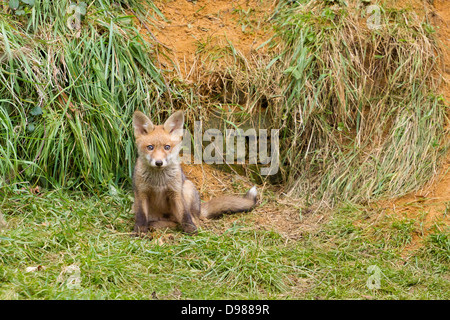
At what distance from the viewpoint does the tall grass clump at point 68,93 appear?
518 cm

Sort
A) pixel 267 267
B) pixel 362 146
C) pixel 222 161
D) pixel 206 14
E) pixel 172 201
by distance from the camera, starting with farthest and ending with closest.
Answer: pixel 206 14 < pixel 222 161 < pixel 362 146 < pixel 172 201 < pixel 267 267

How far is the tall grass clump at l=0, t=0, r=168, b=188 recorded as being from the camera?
518 centimetres

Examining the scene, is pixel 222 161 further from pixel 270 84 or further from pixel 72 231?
pixel 72 231

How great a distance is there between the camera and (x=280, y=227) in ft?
16.8

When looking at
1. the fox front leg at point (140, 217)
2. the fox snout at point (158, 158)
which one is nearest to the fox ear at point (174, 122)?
the fox snout at point (158, 158)

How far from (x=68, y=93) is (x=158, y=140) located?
4.30 ft

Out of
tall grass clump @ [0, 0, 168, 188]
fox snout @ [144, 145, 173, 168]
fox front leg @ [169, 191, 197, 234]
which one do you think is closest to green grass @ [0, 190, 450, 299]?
fox front leg @ [169, 191, 197, 234]

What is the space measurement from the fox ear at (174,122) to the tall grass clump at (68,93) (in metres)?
0.60

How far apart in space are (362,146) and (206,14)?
2.59m

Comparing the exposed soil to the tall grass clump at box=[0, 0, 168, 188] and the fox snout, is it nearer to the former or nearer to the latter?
the tall grass clump at box=[0, 0, 168, 188]

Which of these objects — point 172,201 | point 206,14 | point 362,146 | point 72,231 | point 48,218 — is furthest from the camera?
point 206,14

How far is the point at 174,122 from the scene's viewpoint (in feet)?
16.4

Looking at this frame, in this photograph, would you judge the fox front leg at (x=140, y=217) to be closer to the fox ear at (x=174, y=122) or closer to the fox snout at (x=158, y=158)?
the fox snout at (x=158, y=158)

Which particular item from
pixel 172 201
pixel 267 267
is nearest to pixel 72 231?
pixel 172 201
